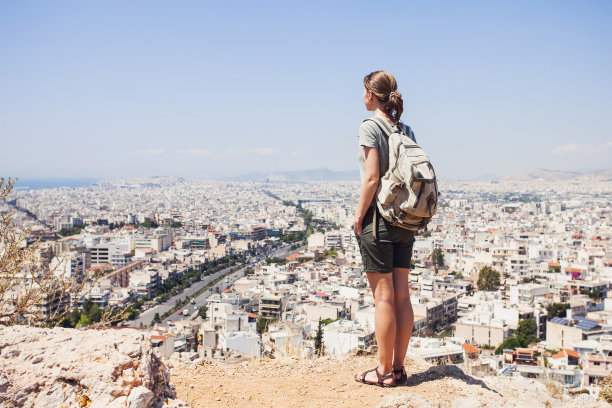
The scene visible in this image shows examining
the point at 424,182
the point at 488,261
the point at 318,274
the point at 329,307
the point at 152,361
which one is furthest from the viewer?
the point at 488,261

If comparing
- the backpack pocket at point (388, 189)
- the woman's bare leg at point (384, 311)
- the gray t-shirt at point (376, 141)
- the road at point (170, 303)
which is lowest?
the road at point (170, 303)

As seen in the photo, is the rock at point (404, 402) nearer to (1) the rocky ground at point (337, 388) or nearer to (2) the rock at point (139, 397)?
(1) the rocky ground at point (337, 388)

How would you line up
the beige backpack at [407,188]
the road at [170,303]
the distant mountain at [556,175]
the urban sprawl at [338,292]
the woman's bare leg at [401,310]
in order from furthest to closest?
the distant mountain at [556,175], the road at [170,303], the urban sprawl at [338,292], the woman's bare leg at [401,310], the beige backpack at [407,188]

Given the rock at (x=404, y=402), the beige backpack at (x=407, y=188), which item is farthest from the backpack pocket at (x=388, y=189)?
the rock at (x=404, y=402)

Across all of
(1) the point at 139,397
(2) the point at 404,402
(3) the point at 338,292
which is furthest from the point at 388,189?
(3) the point at 338,292

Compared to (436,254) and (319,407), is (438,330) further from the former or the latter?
(319,407)

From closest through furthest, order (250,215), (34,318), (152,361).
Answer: (152,361) → (34,318) → (250,215)

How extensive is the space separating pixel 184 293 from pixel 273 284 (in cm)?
537

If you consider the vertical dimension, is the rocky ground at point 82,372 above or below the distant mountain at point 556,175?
below

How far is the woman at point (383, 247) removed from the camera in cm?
213

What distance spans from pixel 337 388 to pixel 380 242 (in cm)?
60

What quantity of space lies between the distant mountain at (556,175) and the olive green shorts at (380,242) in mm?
161352

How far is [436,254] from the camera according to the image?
33.4m

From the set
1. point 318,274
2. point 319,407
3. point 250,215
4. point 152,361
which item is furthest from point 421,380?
point 250,215
